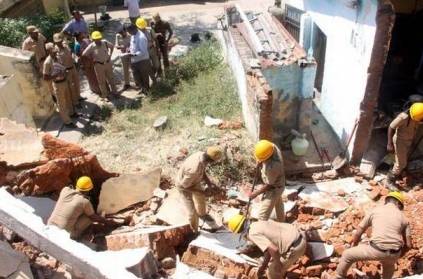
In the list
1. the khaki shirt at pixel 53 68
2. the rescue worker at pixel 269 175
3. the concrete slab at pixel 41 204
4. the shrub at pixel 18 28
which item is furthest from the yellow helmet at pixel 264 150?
the shrub at pixel 18 28

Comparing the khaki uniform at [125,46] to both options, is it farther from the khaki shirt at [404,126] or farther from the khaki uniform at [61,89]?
the khaki shirt at [404,126]

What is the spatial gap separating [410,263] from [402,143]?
208 centimetres

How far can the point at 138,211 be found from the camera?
6797 mm

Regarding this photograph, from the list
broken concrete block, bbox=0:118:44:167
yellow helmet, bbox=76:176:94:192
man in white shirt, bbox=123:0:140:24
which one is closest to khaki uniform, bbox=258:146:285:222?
yellow helmet, bbox=76:176:94:192

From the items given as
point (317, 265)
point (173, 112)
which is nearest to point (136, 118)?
point (173, 112)

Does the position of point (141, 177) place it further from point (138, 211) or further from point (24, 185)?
point (24, 185)

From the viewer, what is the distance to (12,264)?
5219mm

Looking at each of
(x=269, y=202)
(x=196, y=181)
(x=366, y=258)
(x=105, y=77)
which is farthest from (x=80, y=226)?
(x=105, y=77)

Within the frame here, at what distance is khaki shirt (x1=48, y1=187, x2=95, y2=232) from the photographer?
5.66 metres

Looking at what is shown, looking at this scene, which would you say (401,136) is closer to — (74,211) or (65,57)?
(74,211)

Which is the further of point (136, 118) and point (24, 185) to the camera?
point (136, 118)

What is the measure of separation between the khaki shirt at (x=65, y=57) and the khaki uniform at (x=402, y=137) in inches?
247

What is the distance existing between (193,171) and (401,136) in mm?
3535

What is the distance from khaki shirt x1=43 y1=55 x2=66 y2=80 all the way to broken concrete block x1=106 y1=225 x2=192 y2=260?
402cm
